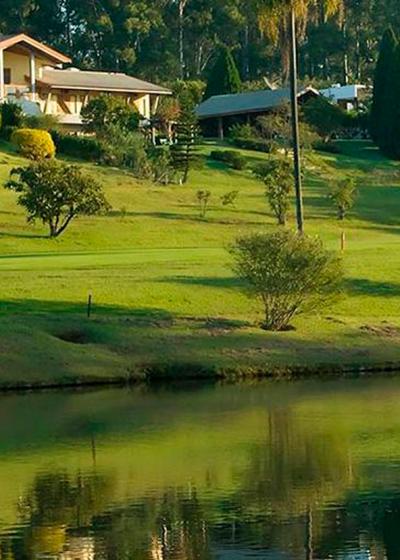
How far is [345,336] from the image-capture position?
143 ft

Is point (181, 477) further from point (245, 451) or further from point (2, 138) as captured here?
Result: point (2, 138)

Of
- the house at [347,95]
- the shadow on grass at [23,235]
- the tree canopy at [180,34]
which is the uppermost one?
the tree canopy at [180,34]

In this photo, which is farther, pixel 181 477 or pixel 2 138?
pixel 2 138

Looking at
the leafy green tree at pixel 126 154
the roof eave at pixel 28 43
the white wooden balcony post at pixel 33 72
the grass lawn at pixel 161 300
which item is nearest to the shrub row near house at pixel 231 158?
the leafy green tree at pixel 126 154

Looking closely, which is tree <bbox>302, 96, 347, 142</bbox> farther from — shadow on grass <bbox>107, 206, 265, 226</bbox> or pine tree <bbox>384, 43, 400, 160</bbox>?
shadow on grass <bbox>107, 206, 265, 226</bbox>

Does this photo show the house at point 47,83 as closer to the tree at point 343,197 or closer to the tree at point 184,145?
the tree at point 184,145

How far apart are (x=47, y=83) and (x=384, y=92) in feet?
74.7

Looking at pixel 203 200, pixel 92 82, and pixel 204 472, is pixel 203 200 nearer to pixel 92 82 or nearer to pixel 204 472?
pixel 92 82

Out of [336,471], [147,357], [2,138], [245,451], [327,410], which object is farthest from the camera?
[2,138]

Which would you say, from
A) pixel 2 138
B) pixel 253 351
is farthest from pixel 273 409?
pixel 2 138

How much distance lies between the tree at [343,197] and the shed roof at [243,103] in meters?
27.0

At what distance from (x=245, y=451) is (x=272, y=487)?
411 cm

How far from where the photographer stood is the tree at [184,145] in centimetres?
8419

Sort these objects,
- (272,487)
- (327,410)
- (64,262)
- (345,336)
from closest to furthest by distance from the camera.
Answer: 1. (272,487)
2. (327,410)
3. (345,336)
4. (64,262)
